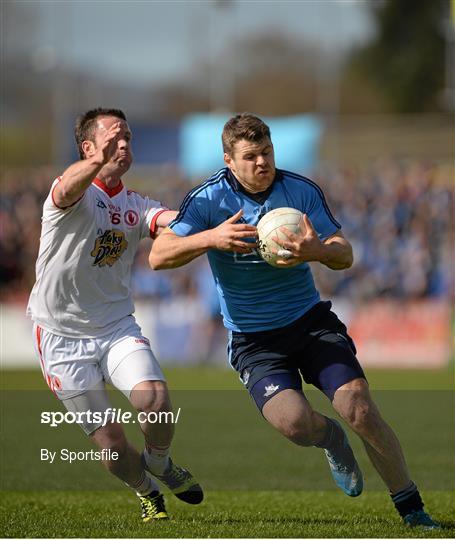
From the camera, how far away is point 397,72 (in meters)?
50.9

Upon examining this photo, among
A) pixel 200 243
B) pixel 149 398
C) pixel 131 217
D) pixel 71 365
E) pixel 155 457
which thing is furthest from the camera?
pixel 131 217

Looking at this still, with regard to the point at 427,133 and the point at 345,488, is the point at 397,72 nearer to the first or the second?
the point at 427,133

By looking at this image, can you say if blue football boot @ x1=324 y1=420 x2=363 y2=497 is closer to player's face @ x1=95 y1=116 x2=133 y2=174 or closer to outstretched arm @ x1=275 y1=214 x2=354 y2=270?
outstretched arm @ x1=275 y1=214 x2=354 y2=270

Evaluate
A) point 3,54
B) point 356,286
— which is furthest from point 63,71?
point 356,286

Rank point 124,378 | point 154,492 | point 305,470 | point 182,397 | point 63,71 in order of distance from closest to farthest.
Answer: point 124,378
point 154,492
point 305,470
point 182,397
point 63,71

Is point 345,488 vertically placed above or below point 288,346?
below

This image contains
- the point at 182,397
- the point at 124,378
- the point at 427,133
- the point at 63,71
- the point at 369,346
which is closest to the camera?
the point at 124,378

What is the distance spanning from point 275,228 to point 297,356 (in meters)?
0.97

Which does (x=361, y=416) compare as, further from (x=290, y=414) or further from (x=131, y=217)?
(x=131, y=217)

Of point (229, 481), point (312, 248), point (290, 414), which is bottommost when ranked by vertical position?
point (229, 481)

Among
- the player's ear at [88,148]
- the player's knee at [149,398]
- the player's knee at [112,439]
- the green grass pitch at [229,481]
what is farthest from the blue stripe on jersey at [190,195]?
the green grass pitch at [229,481]

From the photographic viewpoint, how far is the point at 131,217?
24.3 feet

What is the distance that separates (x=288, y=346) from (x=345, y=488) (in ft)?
3.32

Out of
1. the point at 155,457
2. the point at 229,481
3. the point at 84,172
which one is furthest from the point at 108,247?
the point at 229,481
